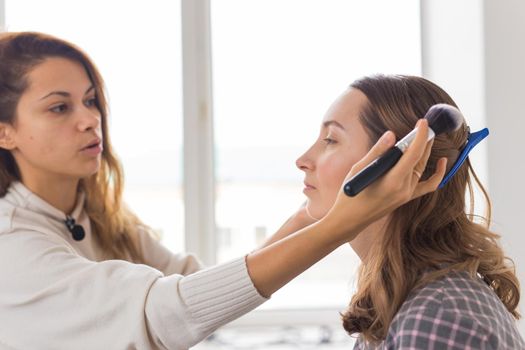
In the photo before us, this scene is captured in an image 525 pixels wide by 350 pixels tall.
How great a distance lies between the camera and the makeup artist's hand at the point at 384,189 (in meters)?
0.78

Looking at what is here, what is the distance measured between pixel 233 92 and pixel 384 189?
142 centimetres

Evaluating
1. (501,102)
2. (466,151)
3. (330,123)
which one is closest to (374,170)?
(466,151)

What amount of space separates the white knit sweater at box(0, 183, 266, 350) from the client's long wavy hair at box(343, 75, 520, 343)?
0.18 metres

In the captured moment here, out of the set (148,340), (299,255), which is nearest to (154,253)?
(148,340)

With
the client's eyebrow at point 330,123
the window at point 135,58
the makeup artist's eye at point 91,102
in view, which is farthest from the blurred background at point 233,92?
the client's eyebrow at point 330,123

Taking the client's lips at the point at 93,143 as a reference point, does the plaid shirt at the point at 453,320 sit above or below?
below

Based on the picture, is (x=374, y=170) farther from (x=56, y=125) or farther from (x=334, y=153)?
(x=56, y=125)

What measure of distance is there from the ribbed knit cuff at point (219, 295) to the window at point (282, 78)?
110 centimetres

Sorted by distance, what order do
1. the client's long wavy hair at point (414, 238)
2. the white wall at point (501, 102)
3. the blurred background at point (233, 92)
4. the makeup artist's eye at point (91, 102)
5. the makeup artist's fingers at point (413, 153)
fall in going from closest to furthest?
the makeup artist's fingers at point (413, 153) < the client's long wavy hair at point (414, 238) < the makeup artist's eye at point (91, 102) < the white wall at point (501, 102) < the blurred background at point (233, 92)

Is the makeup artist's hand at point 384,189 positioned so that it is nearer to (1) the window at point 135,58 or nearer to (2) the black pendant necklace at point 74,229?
(2) the black pendant necklace at point 74,229

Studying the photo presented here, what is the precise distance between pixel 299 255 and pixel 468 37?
1143 millimetres

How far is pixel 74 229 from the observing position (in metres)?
1.42

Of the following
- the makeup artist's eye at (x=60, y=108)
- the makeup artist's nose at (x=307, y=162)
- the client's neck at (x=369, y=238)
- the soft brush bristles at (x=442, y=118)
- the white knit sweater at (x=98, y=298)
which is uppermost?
the soft brush bristles at (x=442, y=118)

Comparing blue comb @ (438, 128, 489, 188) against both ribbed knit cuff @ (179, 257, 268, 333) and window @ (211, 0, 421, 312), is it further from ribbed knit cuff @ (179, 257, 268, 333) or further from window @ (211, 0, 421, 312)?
window @ (211, 0, 421, 312)
